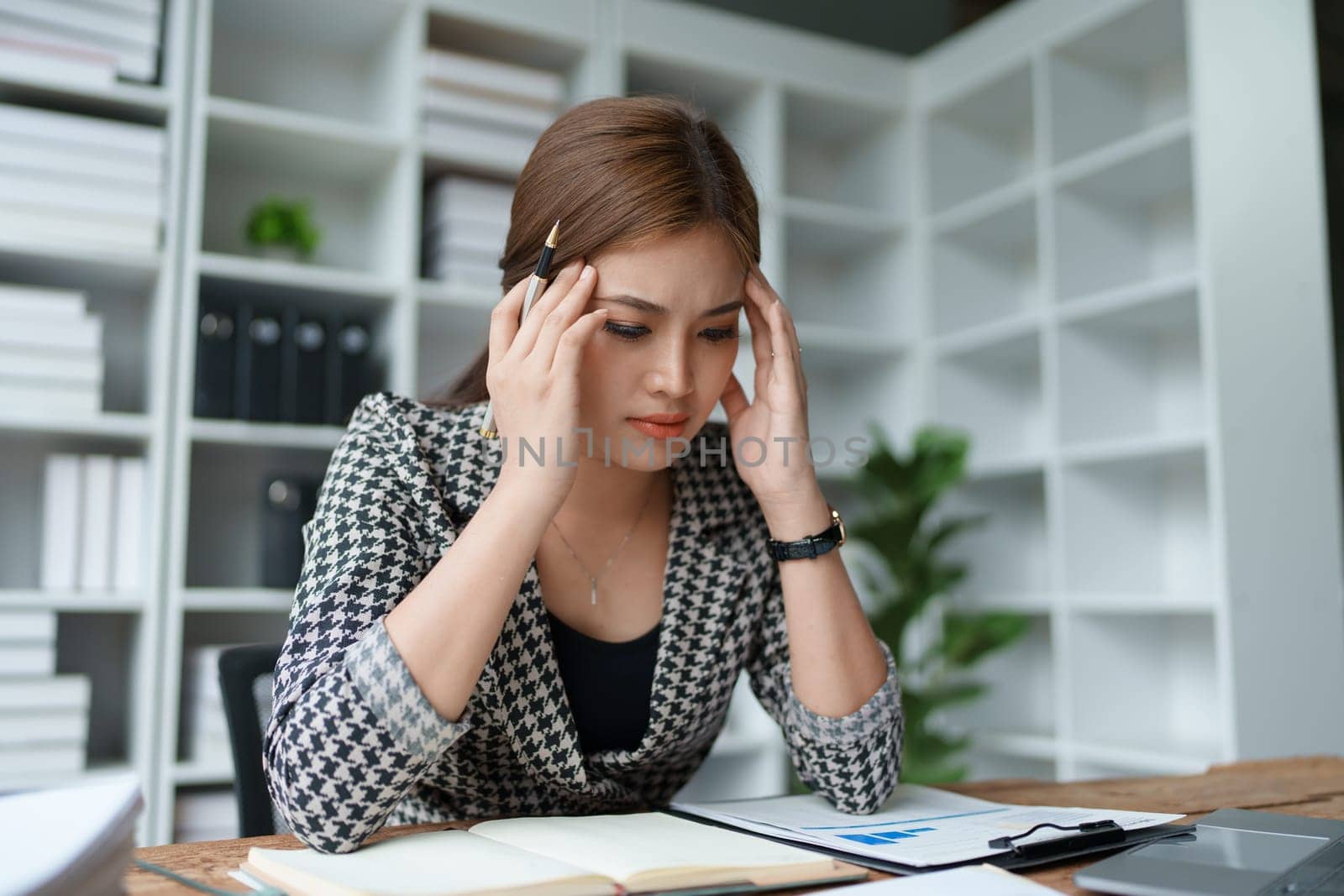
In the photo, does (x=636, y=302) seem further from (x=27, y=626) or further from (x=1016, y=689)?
(x=1016, y=689)

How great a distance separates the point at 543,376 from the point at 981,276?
259 cm

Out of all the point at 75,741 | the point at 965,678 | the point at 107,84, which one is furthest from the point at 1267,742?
the point at 107,84

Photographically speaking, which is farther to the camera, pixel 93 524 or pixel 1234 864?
pixel 93 524

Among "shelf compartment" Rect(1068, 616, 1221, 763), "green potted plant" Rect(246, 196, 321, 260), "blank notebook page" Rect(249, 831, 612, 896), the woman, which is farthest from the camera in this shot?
"shelf compartment" Rect(1068, 616, 1221, 763)

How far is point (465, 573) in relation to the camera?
0.90 m

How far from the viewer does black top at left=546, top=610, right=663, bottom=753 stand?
115 cm

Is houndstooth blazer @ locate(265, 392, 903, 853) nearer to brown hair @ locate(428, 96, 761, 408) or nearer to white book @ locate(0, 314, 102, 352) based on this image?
brown hair @ locate(428, 96, 761, 408)

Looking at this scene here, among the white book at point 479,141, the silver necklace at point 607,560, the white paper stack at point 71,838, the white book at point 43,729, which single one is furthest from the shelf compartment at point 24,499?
the white paper stack at point 71,838

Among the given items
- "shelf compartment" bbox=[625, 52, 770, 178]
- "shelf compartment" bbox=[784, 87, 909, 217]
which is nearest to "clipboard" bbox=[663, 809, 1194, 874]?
"shelf compartment" bbox=[625, 52, 770, 178]

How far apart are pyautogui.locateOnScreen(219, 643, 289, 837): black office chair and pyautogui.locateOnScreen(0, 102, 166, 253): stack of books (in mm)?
1447

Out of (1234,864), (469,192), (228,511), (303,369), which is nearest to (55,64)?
(303,369)

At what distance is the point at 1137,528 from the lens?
2.85 meters

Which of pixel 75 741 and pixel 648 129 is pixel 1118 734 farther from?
→ pixel 75 741

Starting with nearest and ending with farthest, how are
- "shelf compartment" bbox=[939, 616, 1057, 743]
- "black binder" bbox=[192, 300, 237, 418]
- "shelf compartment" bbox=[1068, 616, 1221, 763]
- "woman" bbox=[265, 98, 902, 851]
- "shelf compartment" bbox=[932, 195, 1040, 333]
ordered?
1. "woman" bbox=[265, 98, 902, 851]
2. "black binder" bbox=[192, 300, 237, 418]
3. "shelf compartment" bbox=[1068, 616, 1221, 763]
4. "shelf compartment" bbox=[939, 616, 1057, 743]
5. "shelf compartment" bbox=[932, 195, 1040, 333]
